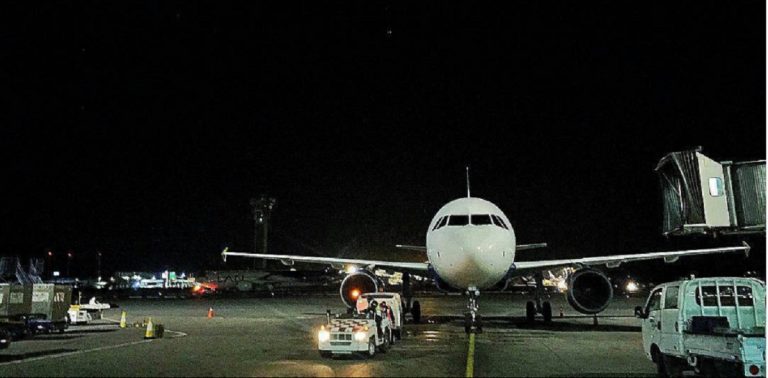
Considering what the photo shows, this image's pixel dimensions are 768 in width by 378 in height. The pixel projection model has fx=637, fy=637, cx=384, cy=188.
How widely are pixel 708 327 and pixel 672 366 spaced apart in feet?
4.79

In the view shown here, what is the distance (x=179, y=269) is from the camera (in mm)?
197250

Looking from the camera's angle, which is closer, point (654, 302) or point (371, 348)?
point (654, 302)

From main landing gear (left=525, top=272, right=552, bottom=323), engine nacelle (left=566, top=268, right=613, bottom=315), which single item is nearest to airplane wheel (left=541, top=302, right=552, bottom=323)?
main landing gear (left=525, top=272, right=552, bottom=323)

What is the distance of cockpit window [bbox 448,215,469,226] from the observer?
20925mm

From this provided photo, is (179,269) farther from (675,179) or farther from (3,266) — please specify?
(675,179)

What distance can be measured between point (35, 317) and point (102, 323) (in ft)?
19.3

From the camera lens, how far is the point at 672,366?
11.9m

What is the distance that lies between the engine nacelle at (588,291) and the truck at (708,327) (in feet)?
31.5

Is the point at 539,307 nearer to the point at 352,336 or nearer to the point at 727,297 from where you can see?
the point at 352,336

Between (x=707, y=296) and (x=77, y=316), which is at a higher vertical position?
(x=707, y=296)

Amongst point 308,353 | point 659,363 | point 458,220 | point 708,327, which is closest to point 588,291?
point 458,220

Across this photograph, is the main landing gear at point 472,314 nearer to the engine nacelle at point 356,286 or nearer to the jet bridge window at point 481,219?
the jet bridge window at point 481,219

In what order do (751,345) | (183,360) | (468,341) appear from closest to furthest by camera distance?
(751,345) → (183,360) → (468,341)

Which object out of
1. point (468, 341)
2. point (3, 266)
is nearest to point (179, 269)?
point (3, 266)
